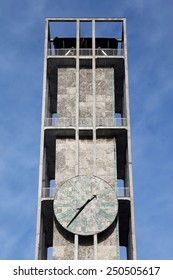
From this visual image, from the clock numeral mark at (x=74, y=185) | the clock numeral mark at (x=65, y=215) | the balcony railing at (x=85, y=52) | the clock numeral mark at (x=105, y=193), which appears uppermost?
the balcony railing at (x=85, y=52)

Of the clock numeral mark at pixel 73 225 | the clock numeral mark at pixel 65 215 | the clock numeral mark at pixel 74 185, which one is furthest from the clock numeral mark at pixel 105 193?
the clock numeral mark at pixel 73 225

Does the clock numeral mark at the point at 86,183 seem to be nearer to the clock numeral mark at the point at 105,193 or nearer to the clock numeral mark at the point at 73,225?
the clock numeral mark at the point at 105,193

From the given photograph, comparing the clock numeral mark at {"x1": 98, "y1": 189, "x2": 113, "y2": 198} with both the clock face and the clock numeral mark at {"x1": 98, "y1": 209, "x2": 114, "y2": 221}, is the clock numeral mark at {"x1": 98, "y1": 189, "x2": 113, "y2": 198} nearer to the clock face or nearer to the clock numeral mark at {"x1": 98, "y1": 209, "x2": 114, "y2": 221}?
the clock face

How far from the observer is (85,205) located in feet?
168

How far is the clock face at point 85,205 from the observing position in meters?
50.3

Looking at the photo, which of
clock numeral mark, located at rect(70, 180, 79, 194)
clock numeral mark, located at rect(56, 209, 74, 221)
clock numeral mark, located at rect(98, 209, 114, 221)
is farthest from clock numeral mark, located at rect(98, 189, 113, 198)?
clock numeral mark, located at rect(56, 209, 74, 221)

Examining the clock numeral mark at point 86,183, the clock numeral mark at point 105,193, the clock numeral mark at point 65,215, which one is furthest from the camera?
the clock numeral mark at point 86,183

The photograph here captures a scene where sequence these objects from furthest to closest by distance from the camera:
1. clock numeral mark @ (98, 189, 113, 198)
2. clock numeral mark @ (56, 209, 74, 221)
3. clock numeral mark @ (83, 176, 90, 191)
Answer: clock numeral mark @ (83, 176, 90, 191) → clock numeral mark @ (98, 189, 113, 198) → clock numeral mark @ (56, 209, 74, 221)

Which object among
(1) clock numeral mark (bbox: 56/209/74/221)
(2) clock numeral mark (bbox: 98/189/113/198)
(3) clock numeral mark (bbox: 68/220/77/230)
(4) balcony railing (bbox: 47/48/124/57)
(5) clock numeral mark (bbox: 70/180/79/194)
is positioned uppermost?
(4) balcony railing (bbox: 47/48/124/57)

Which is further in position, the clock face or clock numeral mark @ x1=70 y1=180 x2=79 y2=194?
clock numeral mark @ x1=70 y1=180 x2=79 y2=194

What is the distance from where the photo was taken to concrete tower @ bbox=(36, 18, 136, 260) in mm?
50469

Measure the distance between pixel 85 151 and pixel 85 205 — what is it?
240 inches
